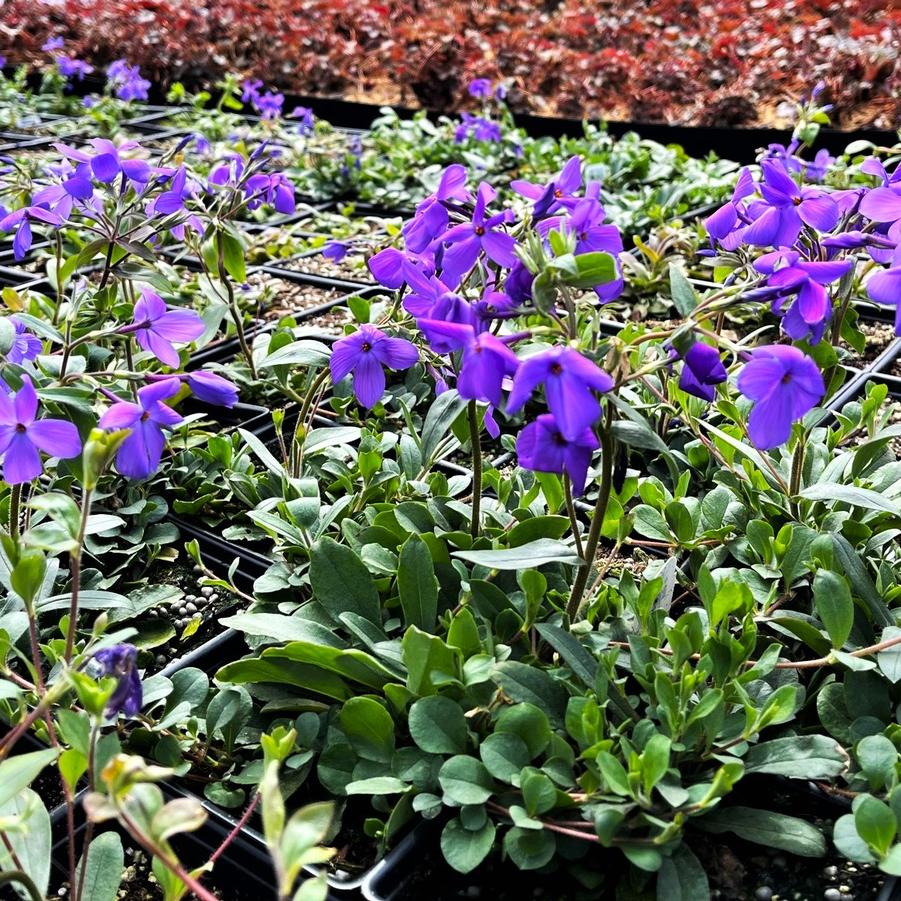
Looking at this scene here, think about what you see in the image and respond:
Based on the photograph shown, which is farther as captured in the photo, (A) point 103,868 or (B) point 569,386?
(A) point 103,868

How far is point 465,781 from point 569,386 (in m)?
0.45

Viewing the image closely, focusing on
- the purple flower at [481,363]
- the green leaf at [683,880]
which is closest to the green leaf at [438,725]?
the green leaf at [683,880]

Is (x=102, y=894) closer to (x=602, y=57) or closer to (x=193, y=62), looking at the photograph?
(x=602, y=57)

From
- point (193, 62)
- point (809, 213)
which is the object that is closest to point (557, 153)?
point (809, 213)

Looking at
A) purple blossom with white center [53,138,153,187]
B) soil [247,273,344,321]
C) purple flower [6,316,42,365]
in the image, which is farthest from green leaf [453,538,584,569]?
soil [247,273,344,321]

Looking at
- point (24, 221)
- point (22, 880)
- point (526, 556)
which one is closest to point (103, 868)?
point (22, 880)

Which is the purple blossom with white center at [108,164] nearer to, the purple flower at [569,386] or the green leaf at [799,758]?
the purple flower at [569,386]

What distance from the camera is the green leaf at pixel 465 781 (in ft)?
3.29

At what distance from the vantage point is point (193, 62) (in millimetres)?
6566

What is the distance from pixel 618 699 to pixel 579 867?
18 cm

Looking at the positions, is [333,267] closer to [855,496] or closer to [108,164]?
[108,164]

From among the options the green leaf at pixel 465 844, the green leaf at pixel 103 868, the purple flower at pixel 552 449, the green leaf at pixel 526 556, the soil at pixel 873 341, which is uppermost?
the purple flower at pixel 552 449

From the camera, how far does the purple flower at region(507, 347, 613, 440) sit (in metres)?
0.86

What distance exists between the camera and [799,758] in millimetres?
1041
